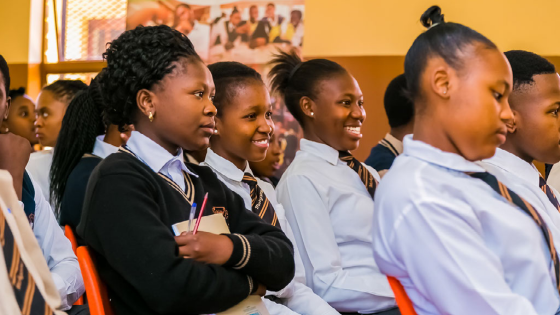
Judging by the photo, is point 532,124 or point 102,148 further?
point 102,148

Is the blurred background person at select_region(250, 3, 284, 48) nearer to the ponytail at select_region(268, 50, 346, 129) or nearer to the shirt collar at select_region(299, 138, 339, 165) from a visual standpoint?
the ponytail at select_region(268, 50, 346, 129)

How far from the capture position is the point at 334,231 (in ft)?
7.65

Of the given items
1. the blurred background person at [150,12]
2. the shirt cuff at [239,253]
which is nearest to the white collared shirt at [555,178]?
the shirt cuff at [239,253]

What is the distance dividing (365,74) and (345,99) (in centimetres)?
244

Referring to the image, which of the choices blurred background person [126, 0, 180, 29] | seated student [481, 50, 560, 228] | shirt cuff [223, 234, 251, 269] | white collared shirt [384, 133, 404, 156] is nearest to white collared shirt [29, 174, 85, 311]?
→ shirt cuff [223, 234, 251, 269]

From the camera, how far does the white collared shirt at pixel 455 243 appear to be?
4.18 feet

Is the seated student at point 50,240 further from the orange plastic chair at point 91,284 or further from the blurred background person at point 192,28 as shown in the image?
the blurred background person at point 192,28

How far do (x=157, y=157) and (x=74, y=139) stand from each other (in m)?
1.30

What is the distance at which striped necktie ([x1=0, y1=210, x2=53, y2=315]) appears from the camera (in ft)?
2.80

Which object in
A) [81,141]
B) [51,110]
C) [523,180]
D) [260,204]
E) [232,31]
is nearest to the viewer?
[523,180]

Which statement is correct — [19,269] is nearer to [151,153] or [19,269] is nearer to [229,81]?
[151,153]

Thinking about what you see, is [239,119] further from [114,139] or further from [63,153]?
[63,153]

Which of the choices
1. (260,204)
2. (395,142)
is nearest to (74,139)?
(260,204)

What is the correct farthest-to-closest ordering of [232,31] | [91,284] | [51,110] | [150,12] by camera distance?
[150,12] < [232,31] < [51,110] < [91,284]
